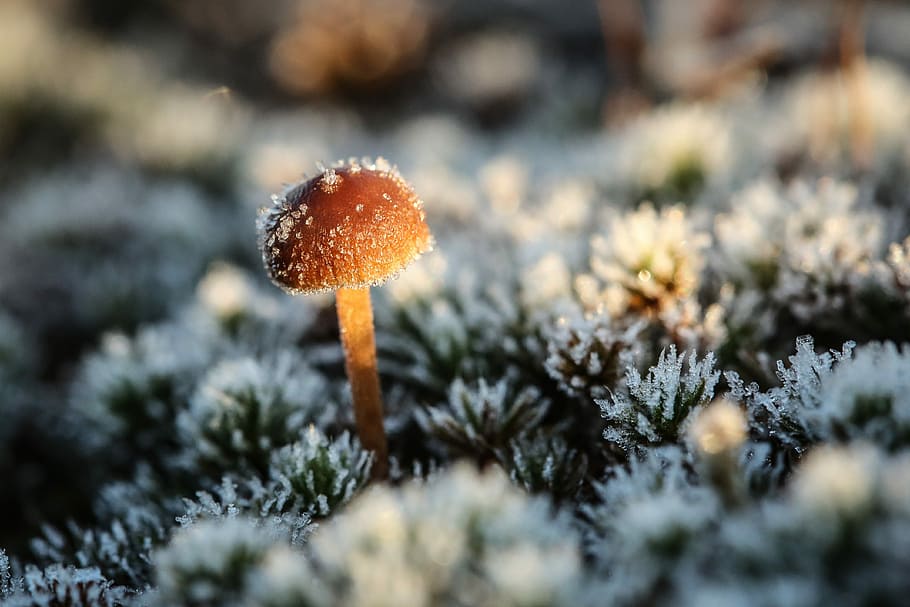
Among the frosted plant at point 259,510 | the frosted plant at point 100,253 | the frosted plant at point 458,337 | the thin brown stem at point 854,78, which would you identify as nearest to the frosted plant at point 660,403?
the frosted plant at point 458,337

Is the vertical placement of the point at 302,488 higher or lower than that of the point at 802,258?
lower

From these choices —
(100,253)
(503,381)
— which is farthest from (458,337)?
(100,253)

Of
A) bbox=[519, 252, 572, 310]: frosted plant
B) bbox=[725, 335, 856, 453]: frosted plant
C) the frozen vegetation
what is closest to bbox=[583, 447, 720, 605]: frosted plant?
the frozen vegetation

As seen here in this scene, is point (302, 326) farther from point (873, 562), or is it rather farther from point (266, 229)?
point (873, 562)

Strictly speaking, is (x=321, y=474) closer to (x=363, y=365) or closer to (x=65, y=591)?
(x=363, y=365)

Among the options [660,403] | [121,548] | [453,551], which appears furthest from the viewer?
[121,548]

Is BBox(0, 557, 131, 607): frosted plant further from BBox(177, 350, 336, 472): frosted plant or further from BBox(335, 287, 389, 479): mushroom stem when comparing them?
BBox(335, 287, 389, 479): mushroom stem

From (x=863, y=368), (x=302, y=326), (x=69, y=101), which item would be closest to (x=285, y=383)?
(x=302, y=326)
